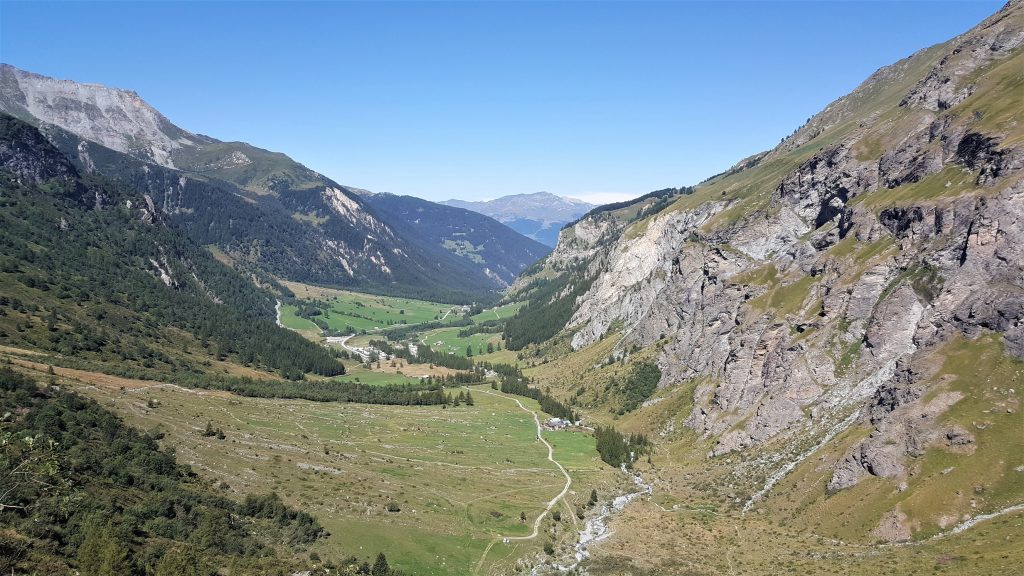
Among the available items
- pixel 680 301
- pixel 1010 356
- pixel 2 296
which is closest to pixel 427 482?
pixel 1010 356

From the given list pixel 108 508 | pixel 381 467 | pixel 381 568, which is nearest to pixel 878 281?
pixel 381 467

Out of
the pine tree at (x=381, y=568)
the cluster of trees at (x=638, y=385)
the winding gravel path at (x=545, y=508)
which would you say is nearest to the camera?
the pine tree at (x=381, y=568)

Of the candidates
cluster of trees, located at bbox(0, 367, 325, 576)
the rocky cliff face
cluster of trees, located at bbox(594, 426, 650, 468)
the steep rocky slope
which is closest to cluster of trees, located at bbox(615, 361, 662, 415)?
the steep rocky slope

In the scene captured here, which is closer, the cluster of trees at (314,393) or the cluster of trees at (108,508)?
the cluster of trees at (108,508)

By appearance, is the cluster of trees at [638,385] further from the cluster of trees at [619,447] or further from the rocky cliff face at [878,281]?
the cluster of trees at [619,447]

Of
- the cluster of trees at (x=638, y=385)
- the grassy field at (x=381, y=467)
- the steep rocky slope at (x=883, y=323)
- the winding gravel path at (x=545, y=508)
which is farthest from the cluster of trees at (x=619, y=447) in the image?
the cluster of trees at (x=638, y=385)

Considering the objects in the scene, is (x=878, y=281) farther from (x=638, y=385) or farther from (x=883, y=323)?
(x=638, y=385)

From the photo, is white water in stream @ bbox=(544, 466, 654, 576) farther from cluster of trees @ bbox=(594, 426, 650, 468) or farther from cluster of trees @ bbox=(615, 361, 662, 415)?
cluster of trees @ bbox=(615, 361, 662, 415)
